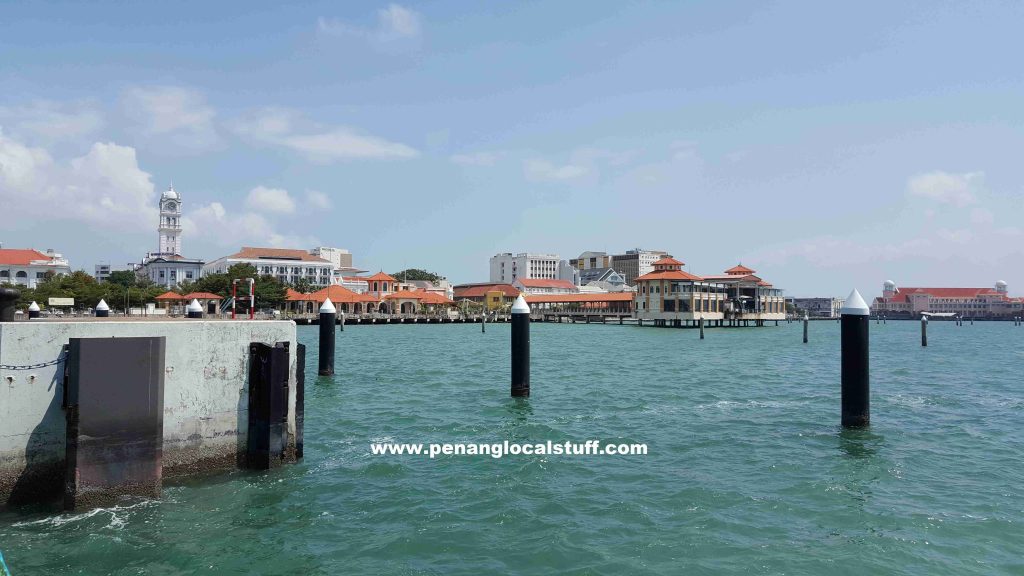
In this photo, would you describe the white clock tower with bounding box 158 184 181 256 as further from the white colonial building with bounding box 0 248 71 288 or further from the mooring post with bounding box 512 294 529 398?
the mooring post with bounding box 512 294 529 398

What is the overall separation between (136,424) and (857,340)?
15349 mm

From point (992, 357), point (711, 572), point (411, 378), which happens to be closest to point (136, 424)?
point (711, 572)

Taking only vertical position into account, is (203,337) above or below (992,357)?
above

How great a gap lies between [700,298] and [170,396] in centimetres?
9129

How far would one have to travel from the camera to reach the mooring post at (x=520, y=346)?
20969 millimetres

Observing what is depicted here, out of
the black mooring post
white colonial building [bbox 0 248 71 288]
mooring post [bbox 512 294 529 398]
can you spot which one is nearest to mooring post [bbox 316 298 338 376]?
mooring post [bbox 512 294 529 398]

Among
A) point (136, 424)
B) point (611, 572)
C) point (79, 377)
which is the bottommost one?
point (611, 572)

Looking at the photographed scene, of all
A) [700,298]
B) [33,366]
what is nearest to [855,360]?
[33,366]

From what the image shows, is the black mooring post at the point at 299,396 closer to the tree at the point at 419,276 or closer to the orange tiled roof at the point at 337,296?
the orange tiled roof at the point at 337,296

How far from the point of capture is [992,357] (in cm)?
4725

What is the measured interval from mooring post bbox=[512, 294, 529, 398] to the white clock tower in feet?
582

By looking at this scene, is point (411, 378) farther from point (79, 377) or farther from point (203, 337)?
point (79, 377)

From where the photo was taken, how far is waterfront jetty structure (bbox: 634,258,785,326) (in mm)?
95875

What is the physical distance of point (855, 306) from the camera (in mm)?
16344
